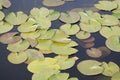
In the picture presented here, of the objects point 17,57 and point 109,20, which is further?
point 109,20

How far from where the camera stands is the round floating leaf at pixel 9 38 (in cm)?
141

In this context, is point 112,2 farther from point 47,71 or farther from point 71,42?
point 47,71

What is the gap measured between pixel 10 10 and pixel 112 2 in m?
0.61

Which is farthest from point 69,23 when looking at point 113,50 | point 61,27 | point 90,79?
point 90,79

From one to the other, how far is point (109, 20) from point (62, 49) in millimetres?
365

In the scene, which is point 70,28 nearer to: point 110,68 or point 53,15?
point 53,15

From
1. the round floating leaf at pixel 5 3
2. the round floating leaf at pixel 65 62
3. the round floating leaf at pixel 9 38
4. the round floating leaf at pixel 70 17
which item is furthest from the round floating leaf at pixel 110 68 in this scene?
the round floating leaf at pixel 5 3

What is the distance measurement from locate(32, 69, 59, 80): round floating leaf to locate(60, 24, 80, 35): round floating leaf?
0.28m

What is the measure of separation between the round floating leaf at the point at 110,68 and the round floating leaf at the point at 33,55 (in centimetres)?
30

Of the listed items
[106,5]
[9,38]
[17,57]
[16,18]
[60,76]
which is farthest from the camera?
[106,5]

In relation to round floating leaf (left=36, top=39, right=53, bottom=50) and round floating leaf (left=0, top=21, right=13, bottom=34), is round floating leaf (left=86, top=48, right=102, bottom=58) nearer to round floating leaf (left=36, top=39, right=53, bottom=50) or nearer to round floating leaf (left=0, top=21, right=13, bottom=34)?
round floating leaf (left=36, top=39, right=53, bottom=50)

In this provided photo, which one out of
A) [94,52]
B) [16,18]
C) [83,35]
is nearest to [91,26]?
[83,35]

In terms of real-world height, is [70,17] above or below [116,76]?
above

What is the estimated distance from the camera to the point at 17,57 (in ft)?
4.33
